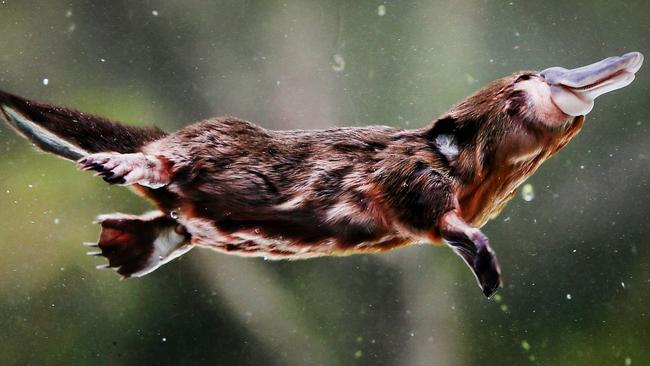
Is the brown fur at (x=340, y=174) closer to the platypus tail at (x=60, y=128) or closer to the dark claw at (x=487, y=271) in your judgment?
the platypus tail at (x=60, y=128)

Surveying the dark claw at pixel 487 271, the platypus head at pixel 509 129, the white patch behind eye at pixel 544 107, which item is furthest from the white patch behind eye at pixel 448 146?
the dark claw at pixel 487 271

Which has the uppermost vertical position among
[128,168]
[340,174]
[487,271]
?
[128,168]

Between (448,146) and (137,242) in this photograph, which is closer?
(448,146)

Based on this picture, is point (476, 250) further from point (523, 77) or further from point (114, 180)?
point (114, 180)

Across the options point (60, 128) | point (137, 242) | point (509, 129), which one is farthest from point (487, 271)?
point (60, 128)

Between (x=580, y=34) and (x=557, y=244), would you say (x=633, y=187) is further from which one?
(x=580, y=34)

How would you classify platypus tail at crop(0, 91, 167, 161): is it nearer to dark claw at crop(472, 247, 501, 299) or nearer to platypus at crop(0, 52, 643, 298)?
platypus at crop(0, 52, 643, 298)

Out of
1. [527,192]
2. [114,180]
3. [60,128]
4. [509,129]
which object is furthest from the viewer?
[527,192]

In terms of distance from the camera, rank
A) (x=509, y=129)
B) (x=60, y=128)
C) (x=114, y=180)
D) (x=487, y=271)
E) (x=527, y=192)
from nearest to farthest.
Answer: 1. (x=487, y=271)
2. (x=114, y=180)
3. (x=509, y=129)
4. (x=60, y=128)
5. (x=527, y=192)
